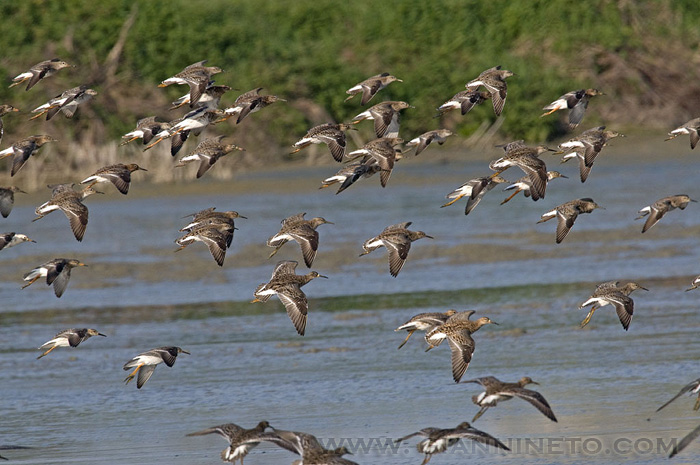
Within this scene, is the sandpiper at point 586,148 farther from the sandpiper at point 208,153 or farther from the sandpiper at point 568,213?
the sandpiper at point 208,153

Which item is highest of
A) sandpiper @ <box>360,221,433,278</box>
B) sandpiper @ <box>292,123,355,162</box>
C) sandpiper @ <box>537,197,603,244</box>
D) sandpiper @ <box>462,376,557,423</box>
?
sandpiper @ <box>292,123,355,162</box>

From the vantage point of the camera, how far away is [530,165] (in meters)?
12.9

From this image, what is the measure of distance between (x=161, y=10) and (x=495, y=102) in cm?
2515

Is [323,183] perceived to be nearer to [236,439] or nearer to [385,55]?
[236,439]

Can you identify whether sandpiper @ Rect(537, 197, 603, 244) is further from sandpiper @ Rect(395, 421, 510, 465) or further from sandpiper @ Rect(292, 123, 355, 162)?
sandpiper @ Rect(395, 421, 510, 465)

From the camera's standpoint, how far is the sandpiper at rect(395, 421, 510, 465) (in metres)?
9.77

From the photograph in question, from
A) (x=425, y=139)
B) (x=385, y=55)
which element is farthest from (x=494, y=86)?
(x=385, y=55)

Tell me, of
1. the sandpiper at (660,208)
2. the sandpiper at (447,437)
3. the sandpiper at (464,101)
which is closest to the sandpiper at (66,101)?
the sandpiper at (464,101)

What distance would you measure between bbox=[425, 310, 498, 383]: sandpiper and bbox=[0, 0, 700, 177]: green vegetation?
75.9 feet

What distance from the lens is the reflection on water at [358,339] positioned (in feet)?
40.1

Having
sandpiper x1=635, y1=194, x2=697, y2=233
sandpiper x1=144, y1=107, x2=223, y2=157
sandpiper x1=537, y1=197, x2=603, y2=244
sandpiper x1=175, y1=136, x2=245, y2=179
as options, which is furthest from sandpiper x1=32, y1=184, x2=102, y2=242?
sandpiper x1=635, y1=194, x2=697, y2=233

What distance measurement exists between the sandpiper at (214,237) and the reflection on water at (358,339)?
1663 millimetres

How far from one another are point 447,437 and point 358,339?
6186 millimetres

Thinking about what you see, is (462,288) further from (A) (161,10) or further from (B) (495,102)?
(A) (161,10)
